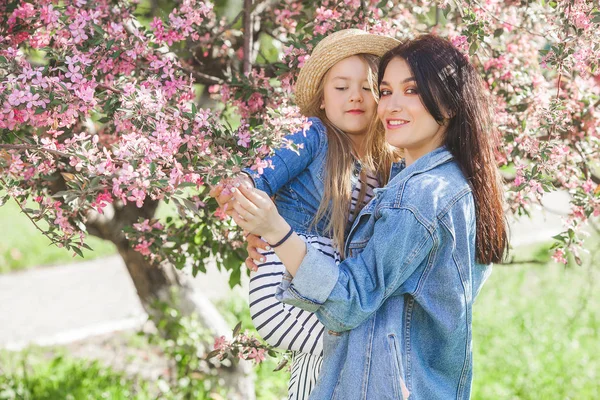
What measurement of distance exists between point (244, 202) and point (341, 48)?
2.85 ft

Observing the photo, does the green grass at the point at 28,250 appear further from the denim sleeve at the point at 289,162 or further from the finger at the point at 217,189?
the finger at the point at 217,189

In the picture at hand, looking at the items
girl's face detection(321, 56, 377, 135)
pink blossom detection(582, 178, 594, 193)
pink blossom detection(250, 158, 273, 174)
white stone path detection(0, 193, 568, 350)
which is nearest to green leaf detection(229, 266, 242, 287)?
girl's face detection(321, 56, 377, 135)

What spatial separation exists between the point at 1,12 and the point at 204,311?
2391mm

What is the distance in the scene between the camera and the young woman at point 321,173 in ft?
7.34

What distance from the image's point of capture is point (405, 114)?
81.8 inches

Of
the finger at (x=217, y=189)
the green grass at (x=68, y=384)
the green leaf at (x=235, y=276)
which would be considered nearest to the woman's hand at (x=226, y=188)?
the finger at (x=217, y=189)

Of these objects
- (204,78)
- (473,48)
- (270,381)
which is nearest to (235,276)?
(204,78)

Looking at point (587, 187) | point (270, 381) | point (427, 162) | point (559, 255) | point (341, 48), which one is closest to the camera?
point (427, 162)

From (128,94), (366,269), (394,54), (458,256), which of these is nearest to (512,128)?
→ (394,54)

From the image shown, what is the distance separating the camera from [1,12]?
2.71 meters

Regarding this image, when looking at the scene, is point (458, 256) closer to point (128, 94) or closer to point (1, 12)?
point (128, 94)

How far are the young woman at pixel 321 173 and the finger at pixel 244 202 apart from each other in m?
0.19

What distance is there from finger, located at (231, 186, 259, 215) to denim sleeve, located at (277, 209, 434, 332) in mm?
178

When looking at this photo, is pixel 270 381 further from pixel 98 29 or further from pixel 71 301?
pixel 71 301
